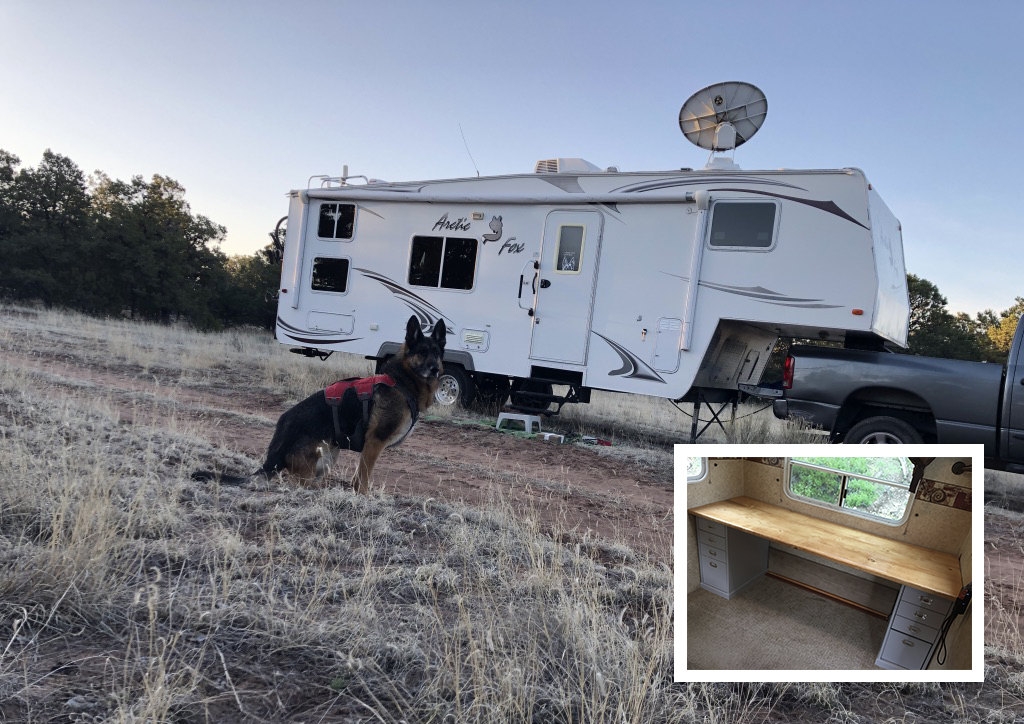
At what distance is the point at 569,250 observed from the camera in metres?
8.99

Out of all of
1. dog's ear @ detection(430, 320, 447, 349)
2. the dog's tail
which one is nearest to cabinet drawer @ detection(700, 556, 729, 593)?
the dog's tail

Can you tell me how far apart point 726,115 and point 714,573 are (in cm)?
818

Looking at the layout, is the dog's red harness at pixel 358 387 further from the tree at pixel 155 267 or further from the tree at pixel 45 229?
the tree at pixel 45 229

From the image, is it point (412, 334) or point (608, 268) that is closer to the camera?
point (412, 334)

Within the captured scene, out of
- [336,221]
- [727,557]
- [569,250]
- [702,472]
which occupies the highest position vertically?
[336,221]

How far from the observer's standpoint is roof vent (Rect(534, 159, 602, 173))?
906 cm

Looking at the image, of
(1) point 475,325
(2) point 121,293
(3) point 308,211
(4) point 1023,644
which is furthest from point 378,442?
(2) point 121,293

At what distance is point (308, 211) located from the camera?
10898 mm

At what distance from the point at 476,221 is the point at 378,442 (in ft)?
17.7

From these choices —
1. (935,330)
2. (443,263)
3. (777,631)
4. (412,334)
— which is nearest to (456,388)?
(443,263)

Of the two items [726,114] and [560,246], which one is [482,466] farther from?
[726,114]

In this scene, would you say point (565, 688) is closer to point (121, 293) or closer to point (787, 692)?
point (787, 692)

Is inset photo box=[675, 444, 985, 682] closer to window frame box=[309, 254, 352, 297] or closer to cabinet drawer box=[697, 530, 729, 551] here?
cabinet drawer box=[697, 530, 729, 551]

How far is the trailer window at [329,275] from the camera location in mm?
10617
